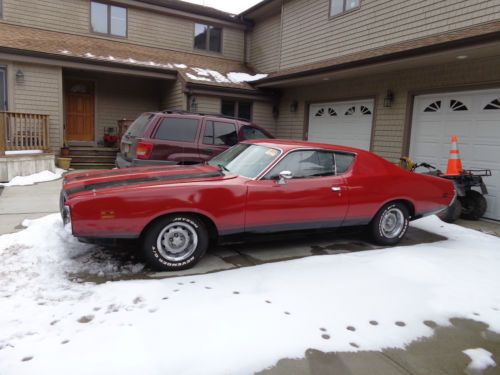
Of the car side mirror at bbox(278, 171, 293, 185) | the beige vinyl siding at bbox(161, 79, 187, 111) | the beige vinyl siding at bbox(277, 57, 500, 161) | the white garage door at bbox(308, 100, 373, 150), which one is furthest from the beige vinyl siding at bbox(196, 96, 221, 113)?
the car side mirror at bbox(278, 171, 293, 185)

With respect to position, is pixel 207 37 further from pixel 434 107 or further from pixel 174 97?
pixel 434 107

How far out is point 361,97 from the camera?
10.3 m

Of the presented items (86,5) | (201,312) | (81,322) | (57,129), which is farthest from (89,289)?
(86,5)

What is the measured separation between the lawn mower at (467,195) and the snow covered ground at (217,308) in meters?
2.32

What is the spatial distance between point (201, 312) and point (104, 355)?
83cm

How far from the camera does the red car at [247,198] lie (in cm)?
376

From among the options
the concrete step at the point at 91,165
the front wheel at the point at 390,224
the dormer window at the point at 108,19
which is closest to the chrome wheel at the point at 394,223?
the front wheel at the point at 390,224

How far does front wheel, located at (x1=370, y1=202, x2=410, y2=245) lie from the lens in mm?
5164

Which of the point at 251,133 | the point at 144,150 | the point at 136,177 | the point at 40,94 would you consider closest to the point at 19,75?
the point at 40,94

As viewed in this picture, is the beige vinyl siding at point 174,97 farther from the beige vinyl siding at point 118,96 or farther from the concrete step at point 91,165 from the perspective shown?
the concrete step at point 91,165

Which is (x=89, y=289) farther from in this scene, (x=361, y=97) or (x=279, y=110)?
(x=279, y=110)

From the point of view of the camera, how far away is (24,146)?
33.7 feet

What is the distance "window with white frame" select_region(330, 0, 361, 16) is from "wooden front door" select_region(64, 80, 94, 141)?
347 inches

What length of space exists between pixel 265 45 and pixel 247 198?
12.2 meters
